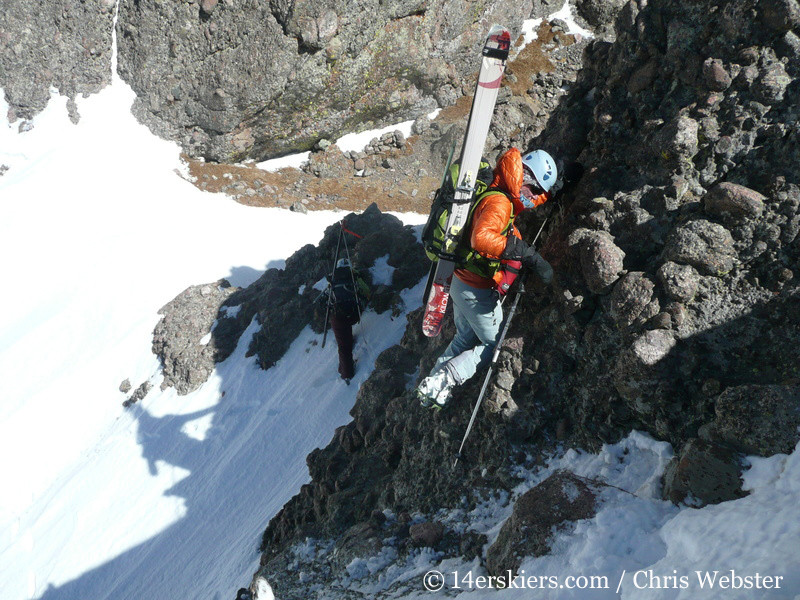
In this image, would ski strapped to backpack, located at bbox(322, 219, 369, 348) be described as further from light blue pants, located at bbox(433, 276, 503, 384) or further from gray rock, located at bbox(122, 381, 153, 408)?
gray rock, located at bbox(122, 381, 153, 408)

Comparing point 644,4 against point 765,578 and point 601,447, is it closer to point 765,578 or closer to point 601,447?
point 601,447

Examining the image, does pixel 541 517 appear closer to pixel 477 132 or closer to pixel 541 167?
pixel 541 167

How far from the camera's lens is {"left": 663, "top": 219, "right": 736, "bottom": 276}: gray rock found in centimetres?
481

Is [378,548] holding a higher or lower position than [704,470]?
lower

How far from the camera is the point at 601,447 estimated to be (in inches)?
209

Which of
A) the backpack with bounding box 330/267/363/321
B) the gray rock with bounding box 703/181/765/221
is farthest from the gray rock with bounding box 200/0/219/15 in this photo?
the gray rock with bounding box 703/181/765/221

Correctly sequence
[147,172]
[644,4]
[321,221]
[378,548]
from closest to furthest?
1. [644,4]
2. [378,548]
3. [321,221]
4. [147,172]

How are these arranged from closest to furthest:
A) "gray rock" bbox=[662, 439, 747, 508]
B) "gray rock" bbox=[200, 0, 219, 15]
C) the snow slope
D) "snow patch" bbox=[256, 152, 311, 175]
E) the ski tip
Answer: "gray rock" bbox=[662, 439, 747, 508], the ski tip, the snow slope, "gray rock" bbox=[200, 0, 219, 15], "snow patch" bbox=[256, 152, 311, 175]

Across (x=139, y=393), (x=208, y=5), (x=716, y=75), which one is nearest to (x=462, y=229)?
(x=716, y=75)

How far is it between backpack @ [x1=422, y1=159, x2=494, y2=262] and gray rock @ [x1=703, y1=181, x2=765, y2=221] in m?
2.40

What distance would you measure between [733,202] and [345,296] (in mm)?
8431

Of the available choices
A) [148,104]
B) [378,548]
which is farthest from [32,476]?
[148,104]

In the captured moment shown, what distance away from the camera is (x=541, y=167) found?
589cm

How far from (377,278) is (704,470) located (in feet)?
31.7
